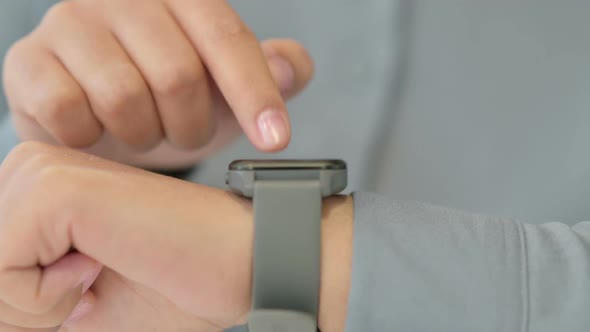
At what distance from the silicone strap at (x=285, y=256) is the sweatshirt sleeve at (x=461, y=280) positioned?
32mm

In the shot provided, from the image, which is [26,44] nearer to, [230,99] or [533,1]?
[230,99]

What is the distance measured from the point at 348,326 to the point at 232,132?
34 centimetres

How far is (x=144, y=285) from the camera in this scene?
0.41m

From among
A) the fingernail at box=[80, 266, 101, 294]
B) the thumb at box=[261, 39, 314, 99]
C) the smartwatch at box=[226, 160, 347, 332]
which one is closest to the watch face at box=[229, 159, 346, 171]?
the smartwatch at box=[226, 160, 347, 332]

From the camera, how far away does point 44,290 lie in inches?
14.5

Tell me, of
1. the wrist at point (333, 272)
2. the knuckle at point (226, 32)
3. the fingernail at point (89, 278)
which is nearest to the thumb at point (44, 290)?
the fingernail at point (89, 278)

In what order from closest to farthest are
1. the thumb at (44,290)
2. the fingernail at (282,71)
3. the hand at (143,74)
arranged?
1. the thumb at (44,290)
2. the hand at (143,74)
3. the fingernail at (282,71)

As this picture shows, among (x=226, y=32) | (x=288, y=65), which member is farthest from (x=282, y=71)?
(x=226, y=32)

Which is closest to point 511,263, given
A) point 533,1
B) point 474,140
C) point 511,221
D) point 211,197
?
point 511,221

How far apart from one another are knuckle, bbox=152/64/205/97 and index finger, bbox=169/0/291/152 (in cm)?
2

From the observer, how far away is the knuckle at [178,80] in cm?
49

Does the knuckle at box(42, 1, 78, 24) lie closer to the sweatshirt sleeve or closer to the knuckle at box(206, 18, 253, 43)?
the knuckle at box(206, 18, 253, 43)

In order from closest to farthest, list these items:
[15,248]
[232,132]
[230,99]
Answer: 1. [15,248]
2. [230,99]
3. [232,132]

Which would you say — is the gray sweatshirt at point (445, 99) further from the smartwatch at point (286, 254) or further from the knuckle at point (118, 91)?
the smartwatch at point (286, 254)
